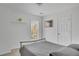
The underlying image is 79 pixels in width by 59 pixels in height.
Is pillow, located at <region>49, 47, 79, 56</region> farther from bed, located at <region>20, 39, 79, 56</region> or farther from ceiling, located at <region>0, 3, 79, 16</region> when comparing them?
ceiling, located at <region>0, 3, 79, 16</region>

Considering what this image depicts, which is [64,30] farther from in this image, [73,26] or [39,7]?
[39,7]

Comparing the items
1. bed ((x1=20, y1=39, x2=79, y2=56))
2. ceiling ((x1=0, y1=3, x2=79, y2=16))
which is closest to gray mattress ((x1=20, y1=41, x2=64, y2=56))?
bed ((x1=20, y1=39, x2=79, y2=56))

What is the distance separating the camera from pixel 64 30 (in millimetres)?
1205

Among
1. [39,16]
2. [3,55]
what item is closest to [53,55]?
[39,16]

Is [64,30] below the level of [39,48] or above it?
above

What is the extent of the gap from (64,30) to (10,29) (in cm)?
71

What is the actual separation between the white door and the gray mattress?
0.30ft

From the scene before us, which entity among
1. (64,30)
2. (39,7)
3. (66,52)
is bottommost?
(66,52)

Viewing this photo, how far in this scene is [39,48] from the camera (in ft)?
3.91

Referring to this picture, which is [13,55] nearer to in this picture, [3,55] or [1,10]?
[3,55]

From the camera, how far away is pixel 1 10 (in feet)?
3.68

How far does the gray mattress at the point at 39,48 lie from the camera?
3.84ft

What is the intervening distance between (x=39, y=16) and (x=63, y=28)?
1.17 ft

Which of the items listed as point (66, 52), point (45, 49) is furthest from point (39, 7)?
point (66, 52)
